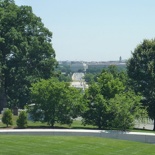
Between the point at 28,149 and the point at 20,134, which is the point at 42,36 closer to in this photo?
the point at 20,134

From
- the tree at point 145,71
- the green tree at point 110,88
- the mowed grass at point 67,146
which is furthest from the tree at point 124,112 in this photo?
the tree at point 145,71

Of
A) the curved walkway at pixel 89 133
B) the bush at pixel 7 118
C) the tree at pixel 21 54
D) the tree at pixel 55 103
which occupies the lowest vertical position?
the curved walkway at pixel 89 133

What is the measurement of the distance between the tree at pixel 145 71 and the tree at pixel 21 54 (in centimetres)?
1178

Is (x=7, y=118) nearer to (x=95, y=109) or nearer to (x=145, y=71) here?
(x=95, y=109)

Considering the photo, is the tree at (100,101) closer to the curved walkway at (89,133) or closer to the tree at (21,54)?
the curved walkway at (89,133)

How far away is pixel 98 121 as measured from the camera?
27.1 m

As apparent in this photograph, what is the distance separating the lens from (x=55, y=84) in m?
27.1

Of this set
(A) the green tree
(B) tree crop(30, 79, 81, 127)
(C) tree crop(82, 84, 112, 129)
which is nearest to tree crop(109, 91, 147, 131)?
(C) tree crop(82, 84, 112, 129)

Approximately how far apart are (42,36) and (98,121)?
1913cm

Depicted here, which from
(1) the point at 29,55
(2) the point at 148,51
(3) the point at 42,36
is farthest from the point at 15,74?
(2) the point at 148,51

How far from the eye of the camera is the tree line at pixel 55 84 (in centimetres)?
2669

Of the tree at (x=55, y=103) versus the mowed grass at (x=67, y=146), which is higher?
the tree at (x=55, y=103)

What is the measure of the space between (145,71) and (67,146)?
16.3 metres

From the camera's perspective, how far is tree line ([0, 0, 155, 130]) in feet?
87.6
